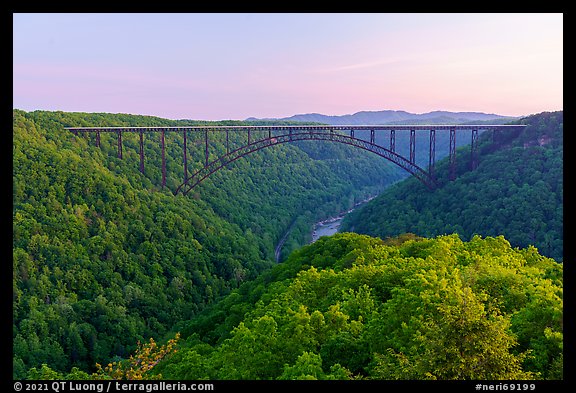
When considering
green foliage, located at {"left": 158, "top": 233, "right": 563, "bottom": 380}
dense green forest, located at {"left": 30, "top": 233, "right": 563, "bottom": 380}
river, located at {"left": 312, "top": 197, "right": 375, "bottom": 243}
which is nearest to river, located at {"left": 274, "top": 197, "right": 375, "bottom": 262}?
river, located at {"left": 312, "top": 197, "right": 375, "bottom": 243}

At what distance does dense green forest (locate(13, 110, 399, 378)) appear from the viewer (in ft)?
98.0

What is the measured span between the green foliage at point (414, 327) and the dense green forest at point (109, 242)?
14289mm

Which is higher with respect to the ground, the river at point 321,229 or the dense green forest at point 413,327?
the dense green forest at point 413,327

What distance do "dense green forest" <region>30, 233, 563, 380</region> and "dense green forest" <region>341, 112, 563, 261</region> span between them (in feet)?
66.1

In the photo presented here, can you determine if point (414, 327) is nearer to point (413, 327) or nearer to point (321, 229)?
point (413, 327)

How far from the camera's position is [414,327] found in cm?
1177

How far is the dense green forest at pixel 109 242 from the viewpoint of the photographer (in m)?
29.9

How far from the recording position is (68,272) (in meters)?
32.9

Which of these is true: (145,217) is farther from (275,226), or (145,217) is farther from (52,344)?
(275,226)

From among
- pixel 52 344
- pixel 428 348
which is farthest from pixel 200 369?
pixel 52 344

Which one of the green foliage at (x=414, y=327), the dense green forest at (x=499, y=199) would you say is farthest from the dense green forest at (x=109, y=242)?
the dense green forest at (x=499, y=199)

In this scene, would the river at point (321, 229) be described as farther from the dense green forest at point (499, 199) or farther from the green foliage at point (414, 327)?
the green foliage at point (414, 327)

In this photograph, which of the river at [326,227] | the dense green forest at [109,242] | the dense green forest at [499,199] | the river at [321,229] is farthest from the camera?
the river at [326,227]

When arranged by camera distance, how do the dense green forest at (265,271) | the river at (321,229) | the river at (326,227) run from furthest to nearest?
the river at (326,227), the river at (321,229), the dense green forest at (265,271)
